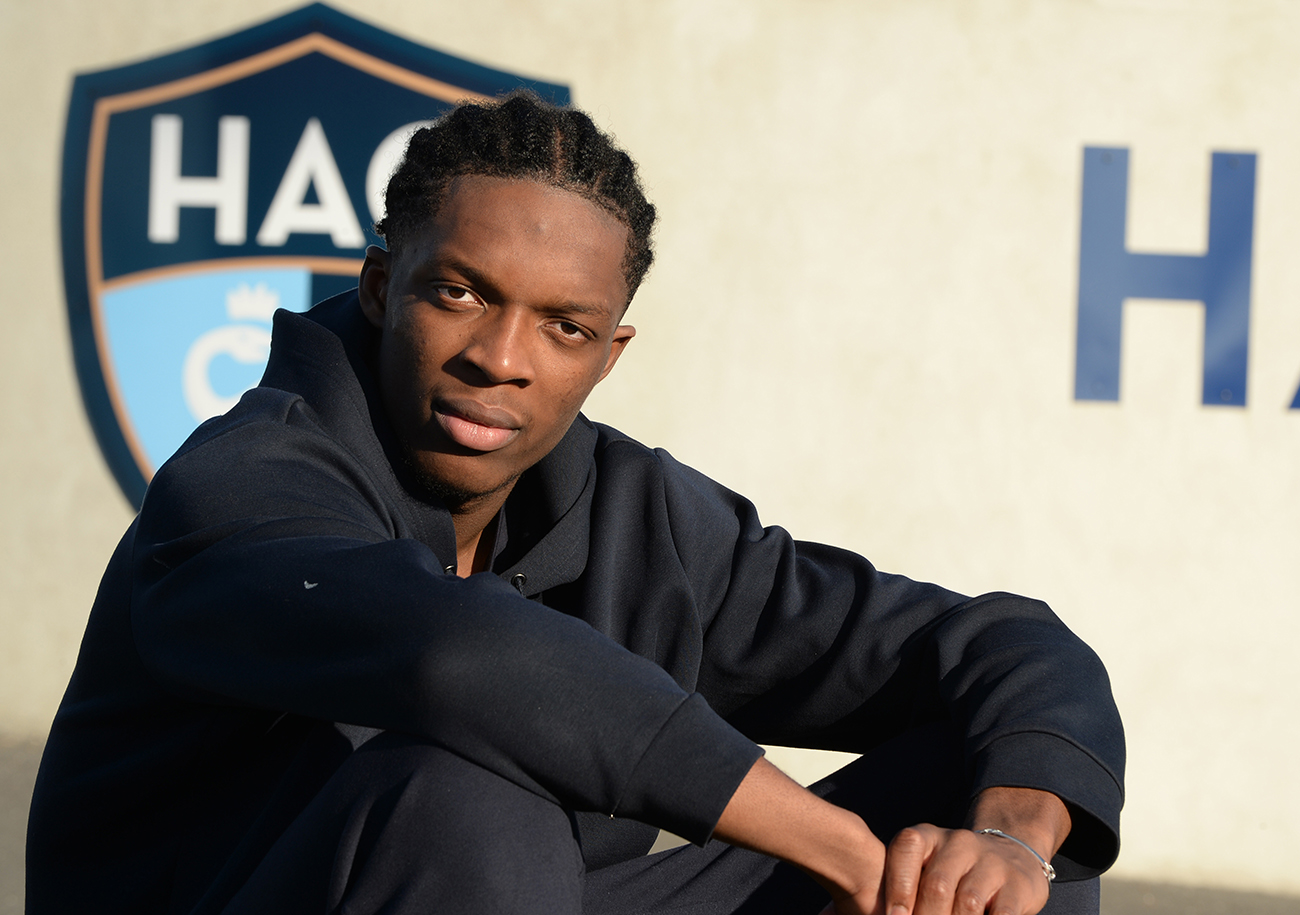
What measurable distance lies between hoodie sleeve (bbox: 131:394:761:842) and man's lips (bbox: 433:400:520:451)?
332 mm

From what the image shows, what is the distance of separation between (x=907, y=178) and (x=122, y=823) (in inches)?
99.6

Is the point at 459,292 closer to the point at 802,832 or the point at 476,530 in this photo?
the point at 476,530

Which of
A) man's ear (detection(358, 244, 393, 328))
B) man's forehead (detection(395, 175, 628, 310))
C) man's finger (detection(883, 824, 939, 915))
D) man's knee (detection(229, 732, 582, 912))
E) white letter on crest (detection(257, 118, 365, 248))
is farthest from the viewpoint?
white letter on crest (detection(257, 118, 365, 248))

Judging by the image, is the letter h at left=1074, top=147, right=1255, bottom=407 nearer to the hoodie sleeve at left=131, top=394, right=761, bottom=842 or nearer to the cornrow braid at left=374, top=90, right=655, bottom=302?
the cornrow braid at left=374, top=90, right=655, bottom=302

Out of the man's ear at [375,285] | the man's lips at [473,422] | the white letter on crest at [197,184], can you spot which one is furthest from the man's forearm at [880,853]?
the white letter on crest at [197,184]

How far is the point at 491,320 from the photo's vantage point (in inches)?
55.4

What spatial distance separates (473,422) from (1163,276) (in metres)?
2.29

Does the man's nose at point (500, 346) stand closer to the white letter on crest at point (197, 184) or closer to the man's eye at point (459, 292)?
the man's eye at point (459, 292)

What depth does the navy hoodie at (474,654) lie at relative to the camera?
0.99 metres

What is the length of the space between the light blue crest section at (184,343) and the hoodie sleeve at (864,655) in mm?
1980

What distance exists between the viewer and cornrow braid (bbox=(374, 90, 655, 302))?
1.43 metres

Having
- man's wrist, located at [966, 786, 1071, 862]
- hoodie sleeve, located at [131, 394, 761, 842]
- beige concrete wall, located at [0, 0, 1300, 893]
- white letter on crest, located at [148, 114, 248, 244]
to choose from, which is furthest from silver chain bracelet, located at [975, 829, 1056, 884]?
white letter on crest, located at [148, 114, 248, 244]

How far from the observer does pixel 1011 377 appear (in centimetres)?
312

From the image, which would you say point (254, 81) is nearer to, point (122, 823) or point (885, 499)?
point (885, 499)
